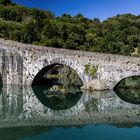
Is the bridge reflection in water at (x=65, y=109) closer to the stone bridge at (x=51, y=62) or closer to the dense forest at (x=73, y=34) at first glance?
the stone bridge at (x=51, y=62)

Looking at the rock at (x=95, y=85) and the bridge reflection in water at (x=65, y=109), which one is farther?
the rock at (x=95, y=85)

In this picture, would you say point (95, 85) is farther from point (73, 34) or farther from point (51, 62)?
point (73, 34)

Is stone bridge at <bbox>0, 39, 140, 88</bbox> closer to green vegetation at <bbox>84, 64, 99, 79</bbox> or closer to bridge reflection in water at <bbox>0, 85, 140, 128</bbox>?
green vegetation at <bbox>84, 64, 99, 79</bbox>

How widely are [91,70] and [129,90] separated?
4580 mm

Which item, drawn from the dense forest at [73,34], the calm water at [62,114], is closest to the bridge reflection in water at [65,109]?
the calm water at [62,114]

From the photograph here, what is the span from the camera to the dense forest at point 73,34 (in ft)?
185

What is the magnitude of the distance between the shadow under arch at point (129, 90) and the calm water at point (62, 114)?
21.0 inches

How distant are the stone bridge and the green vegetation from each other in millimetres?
198

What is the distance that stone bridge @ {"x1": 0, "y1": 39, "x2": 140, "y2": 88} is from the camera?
35156mm

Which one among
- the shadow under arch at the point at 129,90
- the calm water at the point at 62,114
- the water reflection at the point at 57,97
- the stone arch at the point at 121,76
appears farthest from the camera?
the stone arch at the point at 121,76

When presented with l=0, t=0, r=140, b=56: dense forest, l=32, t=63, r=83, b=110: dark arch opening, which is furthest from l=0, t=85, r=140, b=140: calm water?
l=0, t=0, r=140, b=56: dense forest

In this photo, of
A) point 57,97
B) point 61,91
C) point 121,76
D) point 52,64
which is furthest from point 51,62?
point 121,76

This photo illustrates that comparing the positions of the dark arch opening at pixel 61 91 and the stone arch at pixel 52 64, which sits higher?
the stone arch at pixel 52 64

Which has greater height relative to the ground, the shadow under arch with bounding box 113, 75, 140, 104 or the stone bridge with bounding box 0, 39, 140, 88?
the stone bridge with bounding box 0, 39, 140, 88
